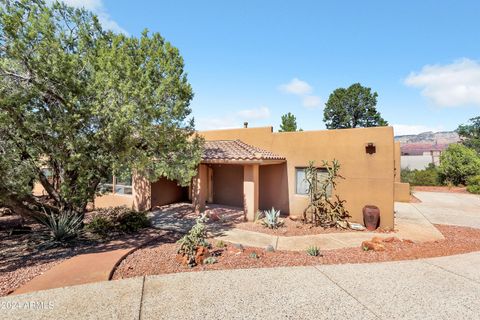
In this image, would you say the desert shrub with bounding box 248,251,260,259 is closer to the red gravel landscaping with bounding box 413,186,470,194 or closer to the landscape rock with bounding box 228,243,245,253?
the landscape rock with bounding box 228,243,245,253

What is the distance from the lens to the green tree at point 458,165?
24.2 metres

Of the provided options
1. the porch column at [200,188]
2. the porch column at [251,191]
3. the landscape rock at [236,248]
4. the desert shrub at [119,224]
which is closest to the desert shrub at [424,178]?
the porch column at [251,191]

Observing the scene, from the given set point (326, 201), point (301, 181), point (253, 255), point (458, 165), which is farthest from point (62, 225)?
point (458, 165)

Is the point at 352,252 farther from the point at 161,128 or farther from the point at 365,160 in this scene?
the point at 161,128

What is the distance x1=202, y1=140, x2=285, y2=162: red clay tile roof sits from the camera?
11733mm

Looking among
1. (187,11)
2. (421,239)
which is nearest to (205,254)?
(421,239)

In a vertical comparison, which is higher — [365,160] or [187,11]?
[187,11]

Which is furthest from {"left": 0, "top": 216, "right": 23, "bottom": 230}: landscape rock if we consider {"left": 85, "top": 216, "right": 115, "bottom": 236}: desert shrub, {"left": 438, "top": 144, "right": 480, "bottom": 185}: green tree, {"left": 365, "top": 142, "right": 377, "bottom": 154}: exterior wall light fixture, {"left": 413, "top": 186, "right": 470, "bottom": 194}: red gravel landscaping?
{"left": 438, "top": 144, "right": 480, "bottom": 185}: green tree

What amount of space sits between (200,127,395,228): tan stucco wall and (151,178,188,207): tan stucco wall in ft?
23.8

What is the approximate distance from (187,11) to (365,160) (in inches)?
425

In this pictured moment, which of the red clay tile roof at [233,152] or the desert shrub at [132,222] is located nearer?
the desert shrub at [132,222]

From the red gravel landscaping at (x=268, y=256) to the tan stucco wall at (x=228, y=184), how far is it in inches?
250

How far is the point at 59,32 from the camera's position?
870 centimetres

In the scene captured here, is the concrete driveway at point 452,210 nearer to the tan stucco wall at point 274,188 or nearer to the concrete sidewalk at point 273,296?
the tan stucco wall at point 274,188
